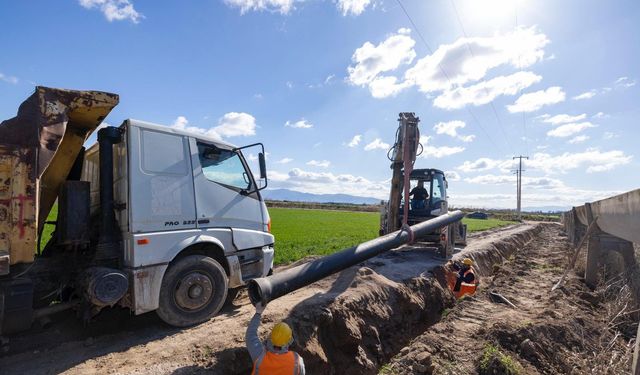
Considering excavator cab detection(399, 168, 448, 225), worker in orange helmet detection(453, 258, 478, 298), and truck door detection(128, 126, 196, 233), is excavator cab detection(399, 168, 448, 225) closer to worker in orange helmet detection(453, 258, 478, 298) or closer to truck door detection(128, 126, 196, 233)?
worker in orange helmet detection(453, 258, 478, 298)

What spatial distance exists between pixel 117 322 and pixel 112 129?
2.96m

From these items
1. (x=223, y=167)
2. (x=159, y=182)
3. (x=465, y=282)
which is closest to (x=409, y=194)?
(x=465, y=282)

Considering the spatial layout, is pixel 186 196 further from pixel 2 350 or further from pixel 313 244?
pixel 313 244

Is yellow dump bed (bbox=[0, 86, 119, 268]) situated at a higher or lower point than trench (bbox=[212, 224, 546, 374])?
higher

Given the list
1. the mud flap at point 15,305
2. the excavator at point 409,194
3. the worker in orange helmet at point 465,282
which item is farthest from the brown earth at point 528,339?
the mud flap at point 15,305

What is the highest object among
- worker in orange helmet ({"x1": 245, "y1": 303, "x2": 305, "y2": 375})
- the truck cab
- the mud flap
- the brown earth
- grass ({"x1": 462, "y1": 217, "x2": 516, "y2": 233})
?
the truck cab

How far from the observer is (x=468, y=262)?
26.9 feet

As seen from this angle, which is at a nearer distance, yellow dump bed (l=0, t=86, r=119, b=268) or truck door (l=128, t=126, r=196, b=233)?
yellow dump bed (l=0, t=86, r=119, b=268)

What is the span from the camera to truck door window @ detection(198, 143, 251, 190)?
5836 mm

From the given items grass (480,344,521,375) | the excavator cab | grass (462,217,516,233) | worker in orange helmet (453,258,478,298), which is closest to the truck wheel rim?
grass (480,344,521,375)

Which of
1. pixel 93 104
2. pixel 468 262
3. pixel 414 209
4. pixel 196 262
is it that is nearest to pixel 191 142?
pixel 93 104

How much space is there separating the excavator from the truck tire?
5.13 m

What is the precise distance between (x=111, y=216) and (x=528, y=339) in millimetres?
6841

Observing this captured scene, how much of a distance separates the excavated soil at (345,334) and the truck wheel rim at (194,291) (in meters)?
0.34
